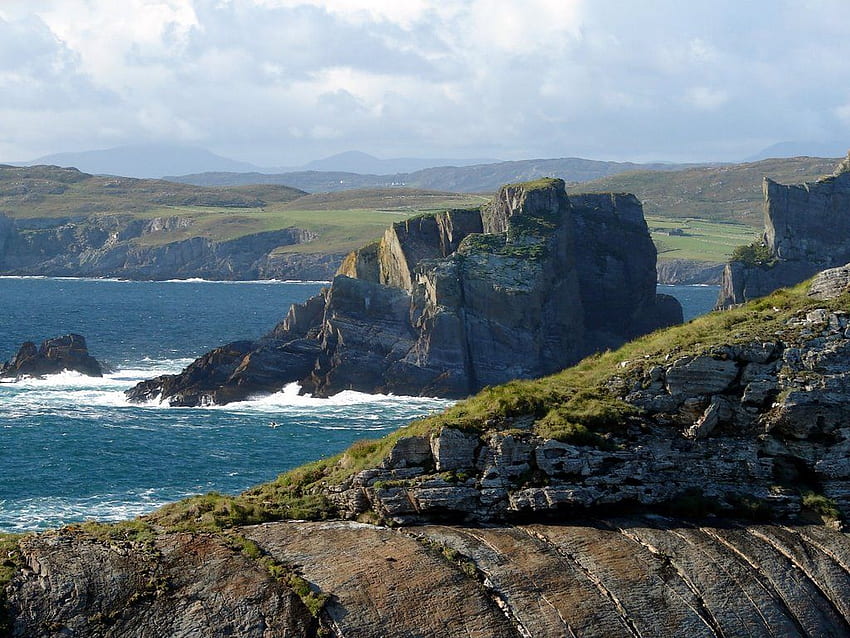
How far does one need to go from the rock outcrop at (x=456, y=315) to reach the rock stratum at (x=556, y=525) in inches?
2519

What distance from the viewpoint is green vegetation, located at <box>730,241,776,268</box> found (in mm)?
130875

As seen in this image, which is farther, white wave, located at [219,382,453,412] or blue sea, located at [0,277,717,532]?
white wave, located at [219,382,453,412]

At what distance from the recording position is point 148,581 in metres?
22.6

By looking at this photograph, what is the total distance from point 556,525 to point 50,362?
8720 cm

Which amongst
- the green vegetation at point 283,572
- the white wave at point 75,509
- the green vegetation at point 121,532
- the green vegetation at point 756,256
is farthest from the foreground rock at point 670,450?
the green vegetation at point 756,256

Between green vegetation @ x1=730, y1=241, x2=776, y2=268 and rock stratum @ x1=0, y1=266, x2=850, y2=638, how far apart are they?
10152 centimetres

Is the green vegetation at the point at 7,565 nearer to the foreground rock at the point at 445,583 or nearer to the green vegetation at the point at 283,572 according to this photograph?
the foreground rock at the point at 445,583

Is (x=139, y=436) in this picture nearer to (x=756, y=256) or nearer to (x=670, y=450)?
(x=670, y=450)

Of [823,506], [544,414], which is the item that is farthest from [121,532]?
[823,506]

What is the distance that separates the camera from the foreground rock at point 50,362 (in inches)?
4070

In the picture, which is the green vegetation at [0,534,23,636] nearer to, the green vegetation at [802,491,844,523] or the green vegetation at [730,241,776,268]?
the green vegetation at [802,491,844,523]

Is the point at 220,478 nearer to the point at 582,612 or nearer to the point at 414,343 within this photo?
the point at 414,343

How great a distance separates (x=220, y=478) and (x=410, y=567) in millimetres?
42622

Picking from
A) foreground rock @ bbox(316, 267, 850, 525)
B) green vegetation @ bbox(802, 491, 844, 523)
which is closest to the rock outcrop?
foreground rock @ bbox(316, 267, 850, 525)
